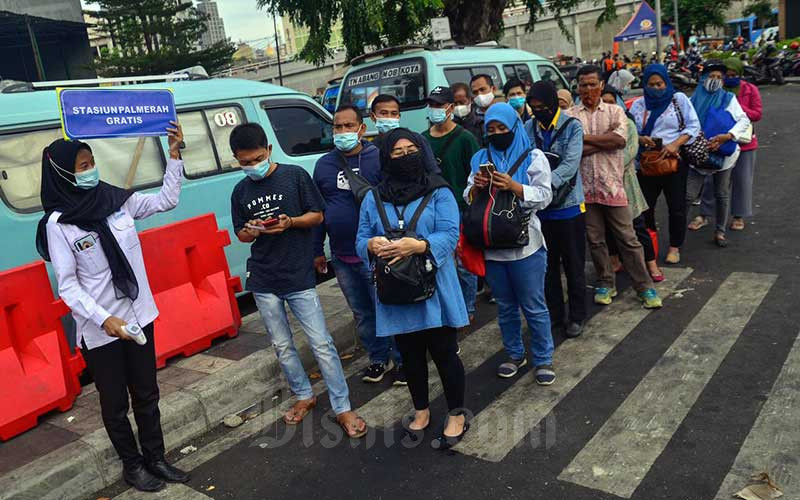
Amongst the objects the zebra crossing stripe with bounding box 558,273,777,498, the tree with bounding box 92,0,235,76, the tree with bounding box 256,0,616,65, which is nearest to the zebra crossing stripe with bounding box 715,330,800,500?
the zebra crossing stripe with bounding box 558,273,777,498

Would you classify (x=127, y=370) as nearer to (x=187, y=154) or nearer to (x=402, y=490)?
(x=402, y=490)

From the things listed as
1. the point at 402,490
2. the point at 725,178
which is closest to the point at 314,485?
the point at 402,490

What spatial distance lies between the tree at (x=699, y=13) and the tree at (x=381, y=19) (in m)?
33.2

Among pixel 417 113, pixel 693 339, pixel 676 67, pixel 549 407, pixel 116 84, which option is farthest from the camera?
pixel 676 67

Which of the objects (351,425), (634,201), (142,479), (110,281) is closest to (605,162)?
(634,201)

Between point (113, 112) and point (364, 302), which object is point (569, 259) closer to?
point (364, 302)

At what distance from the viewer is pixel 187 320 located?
516 centimetres

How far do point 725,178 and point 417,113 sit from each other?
4.07 meters

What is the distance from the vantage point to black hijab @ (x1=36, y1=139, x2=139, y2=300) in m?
3.25

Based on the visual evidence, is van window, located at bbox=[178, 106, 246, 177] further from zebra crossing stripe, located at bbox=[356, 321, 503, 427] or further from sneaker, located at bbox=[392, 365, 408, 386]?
zebra crossing stripe, located at bbox=[356, 321, 503, 427]

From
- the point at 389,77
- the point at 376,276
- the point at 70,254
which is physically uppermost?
the point at 389,77

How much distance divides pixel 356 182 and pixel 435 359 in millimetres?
1218

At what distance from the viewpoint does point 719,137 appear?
637 centimetres

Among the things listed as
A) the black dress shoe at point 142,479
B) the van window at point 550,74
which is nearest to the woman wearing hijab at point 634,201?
the black dress shoe at point 142,479
